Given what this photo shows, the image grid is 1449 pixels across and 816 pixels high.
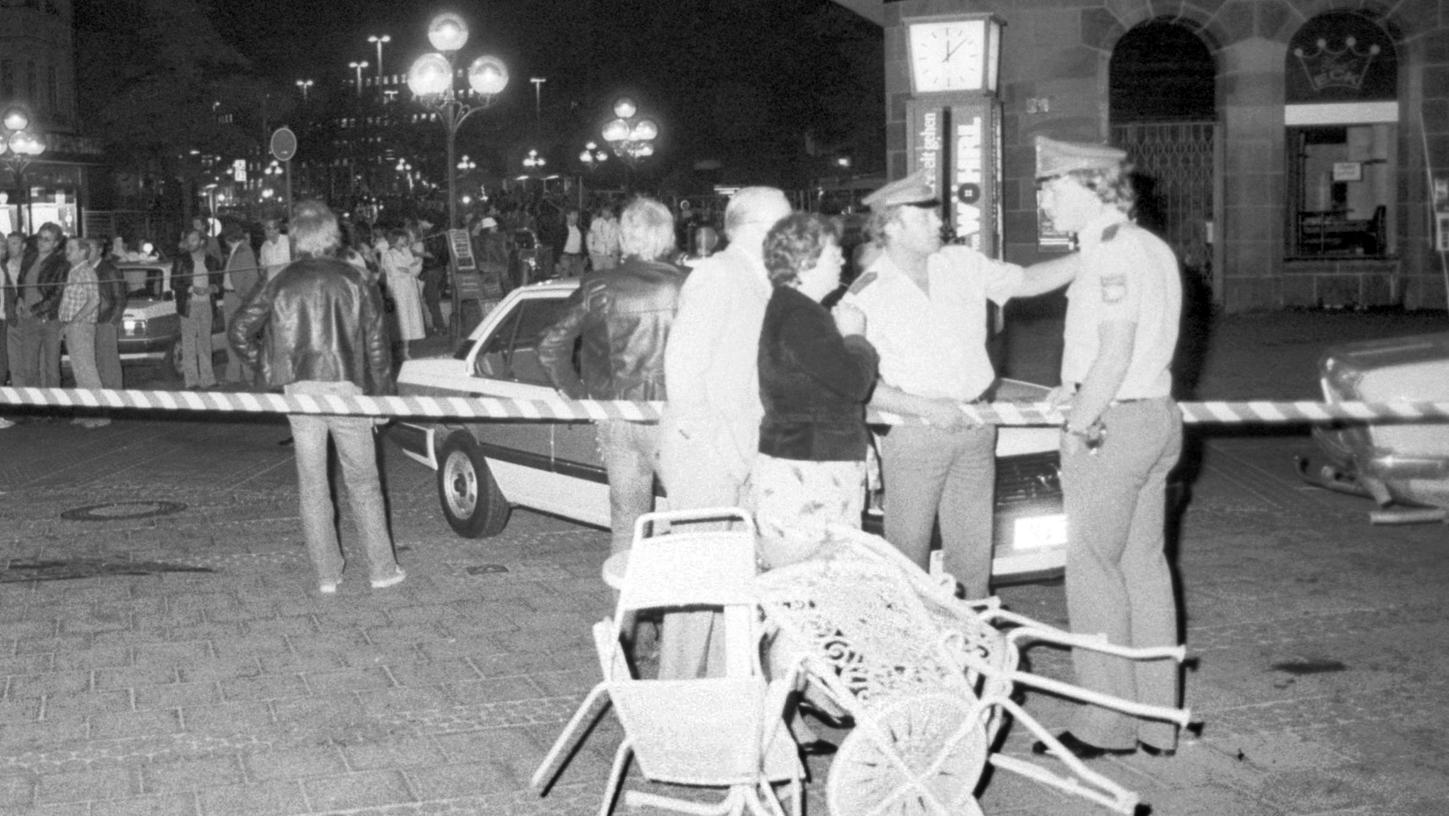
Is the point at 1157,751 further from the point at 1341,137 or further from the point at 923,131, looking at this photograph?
the point at 1341,137

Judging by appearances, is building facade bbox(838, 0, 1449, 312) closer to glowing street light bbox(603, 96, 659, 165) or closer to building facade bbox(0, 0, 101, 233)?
glowing street light bbox(603, 96, 659, 165)

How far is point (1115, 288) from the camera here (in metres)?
5.02

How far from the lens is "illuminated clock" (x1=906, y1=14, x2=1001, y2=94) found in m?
12.9

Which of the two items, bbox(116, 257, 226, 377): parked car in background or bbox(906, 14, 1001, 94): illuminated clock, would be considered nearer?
bbox(906, 14, 1001, 94): illuminated clock

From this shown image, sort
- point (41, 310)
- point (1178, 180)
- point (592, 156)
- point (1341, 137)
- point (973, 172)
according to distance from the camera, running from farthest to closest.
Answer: point (592, 156), point (1178, 180), point (1341, 137), point (41, 310), point (973, 172)

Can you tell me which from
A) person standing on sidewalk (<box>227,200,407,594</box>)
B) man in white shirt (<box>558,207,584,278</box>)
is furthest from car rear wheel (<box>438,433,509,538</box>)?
man in white shirt (<box>558,207,584,278</box>)

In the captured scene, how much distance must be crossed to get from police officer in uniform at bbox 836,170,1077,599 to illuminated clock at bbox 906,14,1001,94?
7477 mm

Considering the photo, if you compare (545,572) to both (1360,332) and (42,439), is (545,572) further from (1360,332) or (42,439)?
(1360,332)

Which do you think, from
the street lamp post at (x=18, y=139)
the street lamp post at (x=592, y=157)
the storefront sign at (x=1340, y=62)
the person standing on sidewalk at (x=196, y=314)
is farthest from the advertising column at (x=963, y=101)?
the street lamp post at (x=592, y=157)

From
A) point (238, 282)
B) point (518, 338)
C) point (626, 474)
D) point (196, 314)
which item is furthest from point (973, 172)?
point (238, 282)

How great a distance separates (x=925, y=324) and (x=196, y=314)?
11.9 m

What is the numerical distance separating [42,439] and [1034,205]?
1321 centimetres

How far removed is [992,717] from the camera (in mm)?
4719

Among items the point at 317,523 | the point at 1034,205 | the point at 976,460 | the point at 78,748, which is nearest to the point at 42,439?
the point at 317,523
